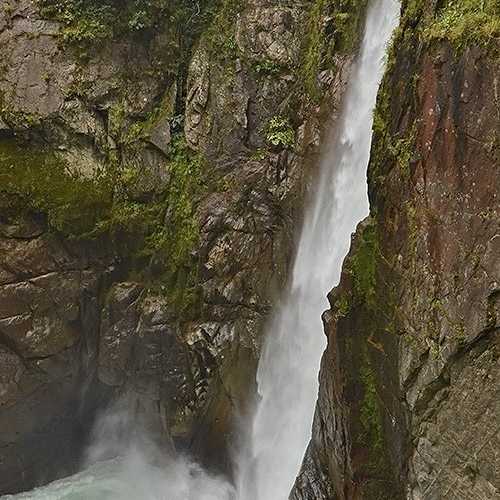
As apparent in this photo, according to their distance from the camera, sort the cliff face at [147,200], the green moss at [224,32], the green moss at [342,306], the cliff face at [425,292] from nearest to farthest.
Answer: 1. the cliff face at [425,292]
2. the green moss at [342,306]
3. the cliff face at [147,200]
4. the green moss at [224,32]

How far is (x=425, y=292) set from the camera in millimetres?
5465

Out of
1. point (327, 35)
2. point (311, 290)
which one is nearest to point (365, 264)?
point (311, 290)

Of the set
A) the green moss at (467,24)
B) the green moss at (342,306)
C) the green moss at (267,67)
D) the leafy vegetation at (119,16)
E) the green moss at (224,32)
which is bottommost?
the green moss at (342,306)

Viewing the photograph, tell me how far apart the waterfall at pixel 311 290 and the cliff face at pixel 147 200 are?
48 cm

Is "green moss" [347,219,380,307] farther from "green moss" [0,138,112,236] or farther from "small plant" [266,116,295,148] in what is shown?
"green moss" [0,138,112,236]

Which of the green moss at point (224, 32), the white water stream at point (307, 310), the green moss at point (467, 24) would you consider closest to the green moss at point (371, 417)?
the white water stream at point (307, 310)

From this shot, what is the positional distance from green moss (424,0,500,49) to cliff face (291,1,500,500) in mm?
12

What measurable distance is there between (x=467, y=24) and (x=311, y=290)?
5.58 meters

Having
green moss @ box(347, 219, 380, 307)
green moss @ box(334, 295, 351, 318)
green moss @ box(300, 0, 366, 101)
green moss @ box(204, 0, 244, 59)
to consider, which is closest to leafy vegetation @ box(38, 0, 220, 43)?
green moss @ box(204, 0, 244, 59)

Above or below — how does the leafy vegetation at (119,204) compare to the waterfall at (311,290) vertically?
above

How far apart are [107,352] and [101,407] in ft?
5.10

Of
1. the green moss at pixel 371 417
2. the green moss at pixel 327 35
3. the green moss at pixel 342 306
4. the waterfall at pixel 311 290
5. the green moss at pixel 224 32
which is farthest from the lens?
the green moss at pixel 224 32

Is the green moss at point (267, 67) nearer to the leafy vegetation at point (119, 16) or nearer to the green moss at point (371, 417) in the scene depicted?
the leafy vegetation at point (119, 16)

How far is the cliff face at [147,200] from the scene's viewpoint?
10.9m
